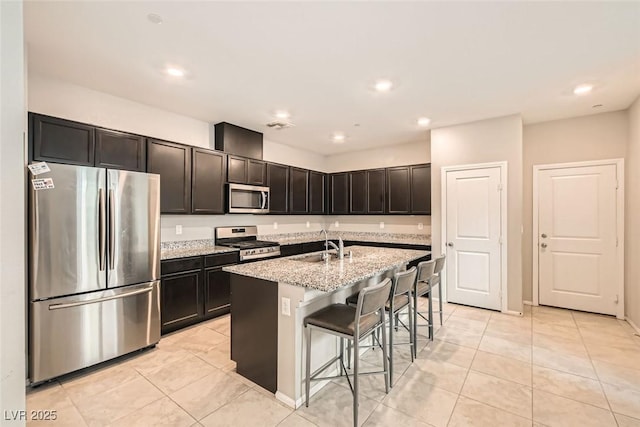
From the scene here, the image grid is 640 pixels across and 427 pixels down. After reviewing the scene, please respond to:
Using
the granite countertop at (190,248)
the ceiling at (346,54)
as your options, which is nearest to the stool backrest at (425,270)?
the ceiling at (346,54)

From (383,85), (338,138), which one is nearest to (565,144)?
(383,85)

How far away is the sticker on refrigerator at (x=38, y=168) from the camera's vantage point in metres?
2.16

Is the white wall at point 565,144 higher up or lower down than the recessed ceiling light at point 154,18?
lower down

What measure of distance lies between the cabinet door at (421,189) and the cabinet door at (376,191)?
1.85ft

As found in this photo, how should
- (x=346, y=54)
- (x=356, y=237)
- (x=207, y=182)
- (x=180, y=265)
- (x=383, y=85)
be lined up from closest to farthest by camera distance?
(x=346, y=54) < (x=383, y=85) < (x=180, y=265) < (x=207, y=182) < (x=356, y=237)

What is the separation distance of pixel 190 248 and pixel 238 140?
5.80 ft

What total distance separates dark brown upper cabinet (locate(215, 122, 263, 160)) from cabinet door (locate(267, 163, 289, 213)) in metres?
0.33

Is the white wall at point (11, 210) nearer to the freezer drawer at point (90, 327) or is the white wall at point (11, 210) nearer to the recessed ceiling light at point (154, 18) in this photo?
the recessed ceiling light at point (154, 18)

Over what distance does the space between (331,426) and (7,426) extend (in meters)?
1.58

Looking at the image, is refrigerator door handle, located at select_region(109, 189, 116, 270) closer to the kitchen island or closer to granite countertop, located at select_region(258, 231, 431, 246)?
the kitchen island

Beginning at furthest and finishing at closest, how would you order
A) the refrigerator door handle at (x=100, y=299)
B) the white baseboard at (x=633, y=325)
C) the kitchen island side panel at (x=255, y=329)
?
the white baseboard at (x=633, y=325), the refrigerator door handle at (x=100, y=299), the kitchen island side panel at (x=255, y=329)

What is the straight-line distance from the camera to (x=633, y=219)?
3.44 m

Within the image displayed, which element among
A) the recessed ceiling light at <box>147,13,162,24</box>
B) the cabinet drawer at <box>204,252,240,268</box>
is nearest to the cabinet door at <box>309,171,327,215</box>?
the cabinet drawer at <box>204,252,240,268</box>

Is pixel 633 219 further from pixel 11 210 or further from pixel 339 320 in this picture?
pixel 11 210
